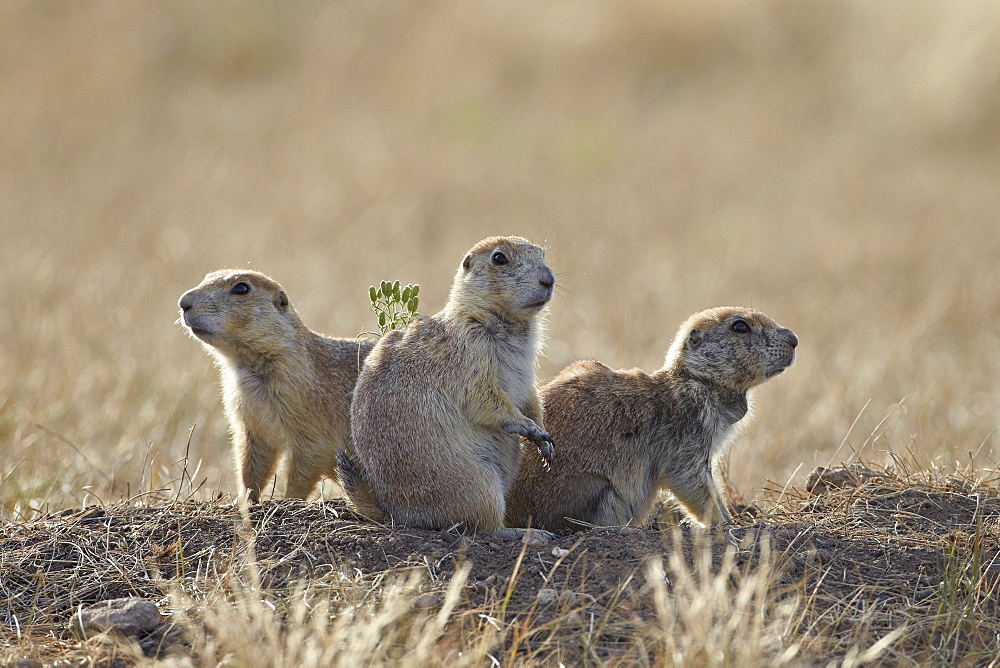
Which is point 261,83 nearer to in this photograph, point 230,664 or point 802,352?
point 802,352

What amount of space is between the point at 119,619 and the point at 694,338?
2989 mm

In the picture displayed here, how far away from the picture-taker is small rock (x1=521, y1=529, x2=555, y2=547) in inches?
174

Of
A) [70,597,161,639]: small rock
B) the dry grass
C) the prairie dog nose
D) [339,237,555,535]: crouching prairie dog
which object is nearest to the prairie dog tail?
[339,237,555,535]: crouching prairie dog

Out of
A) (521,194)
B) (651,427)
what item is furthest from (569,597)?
(521,194)

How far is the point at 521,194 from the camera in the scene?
1443 centimetres

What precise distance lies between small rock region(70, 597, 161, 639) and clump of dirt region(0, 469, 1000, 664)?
3.9 inches

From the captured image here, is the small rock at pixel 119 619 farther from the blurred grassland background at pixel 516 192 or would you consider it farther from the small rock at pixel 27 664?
the blurred grassland background at pixel 516 192

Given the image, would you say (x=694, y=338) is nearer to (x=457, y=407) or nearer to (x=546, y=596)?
(x=457, y=407)

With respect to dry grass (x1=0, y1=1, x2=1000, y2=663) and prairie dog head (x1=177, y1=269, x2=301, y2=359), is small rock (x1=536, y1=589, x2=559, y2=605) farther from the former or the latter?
prairie dog head (x1=177, y1=269, x2=301, y2=359)

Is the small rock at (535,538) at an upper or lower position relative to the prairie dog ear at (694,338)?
lower

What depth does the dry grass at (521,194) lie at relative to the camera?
25.6 ft

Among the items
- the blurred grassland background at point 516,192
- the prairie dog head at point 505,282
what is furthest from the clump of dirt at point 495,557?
the prairie dog head at point 505,282

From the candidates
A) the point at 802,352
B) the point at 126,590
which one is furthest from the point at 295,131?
the point at 126,590

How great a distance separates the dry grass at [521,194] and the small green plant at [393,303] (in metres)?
0.77
